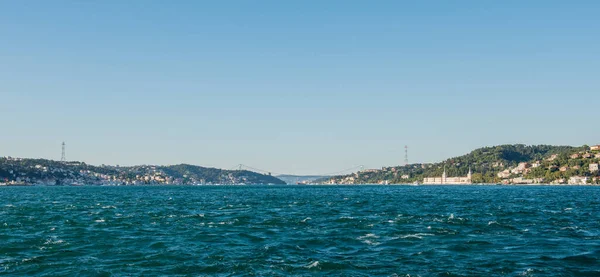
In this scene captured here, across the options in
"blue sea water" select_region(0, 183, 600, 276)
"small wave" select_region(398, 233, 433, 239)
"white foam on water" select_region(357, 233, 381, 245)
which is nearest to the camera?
"blue sea water" select_region(0, 183, 600, 276)

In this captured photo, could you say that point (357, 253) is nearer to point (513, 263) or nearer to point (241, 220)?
point (513, 263)

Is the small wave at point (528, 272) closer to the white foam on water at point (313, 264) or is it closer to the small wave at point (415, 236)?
the white foam on water at point (313, 264)

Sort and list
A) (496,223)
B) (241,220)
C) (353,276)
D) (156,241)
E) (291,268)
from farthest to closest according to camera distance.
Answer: (241,220) → (496,223) → (156,241) → (291,268) → (353,276)

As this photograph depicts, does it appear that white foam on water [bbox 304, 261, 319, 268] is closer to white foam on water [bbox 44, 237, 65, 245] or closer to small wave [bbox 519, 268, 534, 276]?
small wave [bbox 519, 268, 534, 276]

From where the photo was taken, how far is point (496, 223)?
53.6 meters

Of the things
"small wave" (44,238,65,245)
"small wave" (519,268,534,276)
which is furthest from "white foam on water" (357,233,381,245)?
"small wave" (44,238,65,245)

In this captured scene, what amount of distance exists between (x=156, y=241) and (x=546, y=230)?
3421cm

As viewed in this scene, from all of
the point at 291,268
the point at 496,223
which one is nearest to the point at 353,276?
the point at 291,268

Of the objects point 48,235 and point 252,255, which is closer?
point 252,255

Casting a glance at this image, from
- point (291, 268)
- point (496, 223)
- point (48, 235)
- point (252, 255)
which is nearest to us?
point (291, 268)

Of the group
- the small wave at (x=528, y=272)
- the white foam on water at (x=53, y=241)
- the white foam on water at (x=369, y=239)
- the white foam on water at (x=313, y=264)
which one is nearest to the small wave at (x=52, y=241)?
the white foam on water at (x=53, y=241)

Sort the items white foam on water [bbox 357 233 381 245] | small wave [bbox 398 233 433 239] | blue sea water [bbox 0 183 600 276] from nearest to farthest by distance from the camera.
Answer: blue sea water [bbox 0 183 600 276]
white foam on water [bbox 357 233 381 245]
small wave [bbox 398 233 433 239]

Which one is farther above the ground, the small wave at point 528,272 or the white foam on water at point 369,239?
the white foam on water at point 369,239

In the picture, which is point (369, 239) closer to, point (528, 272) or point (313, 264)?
point (313, 264)
